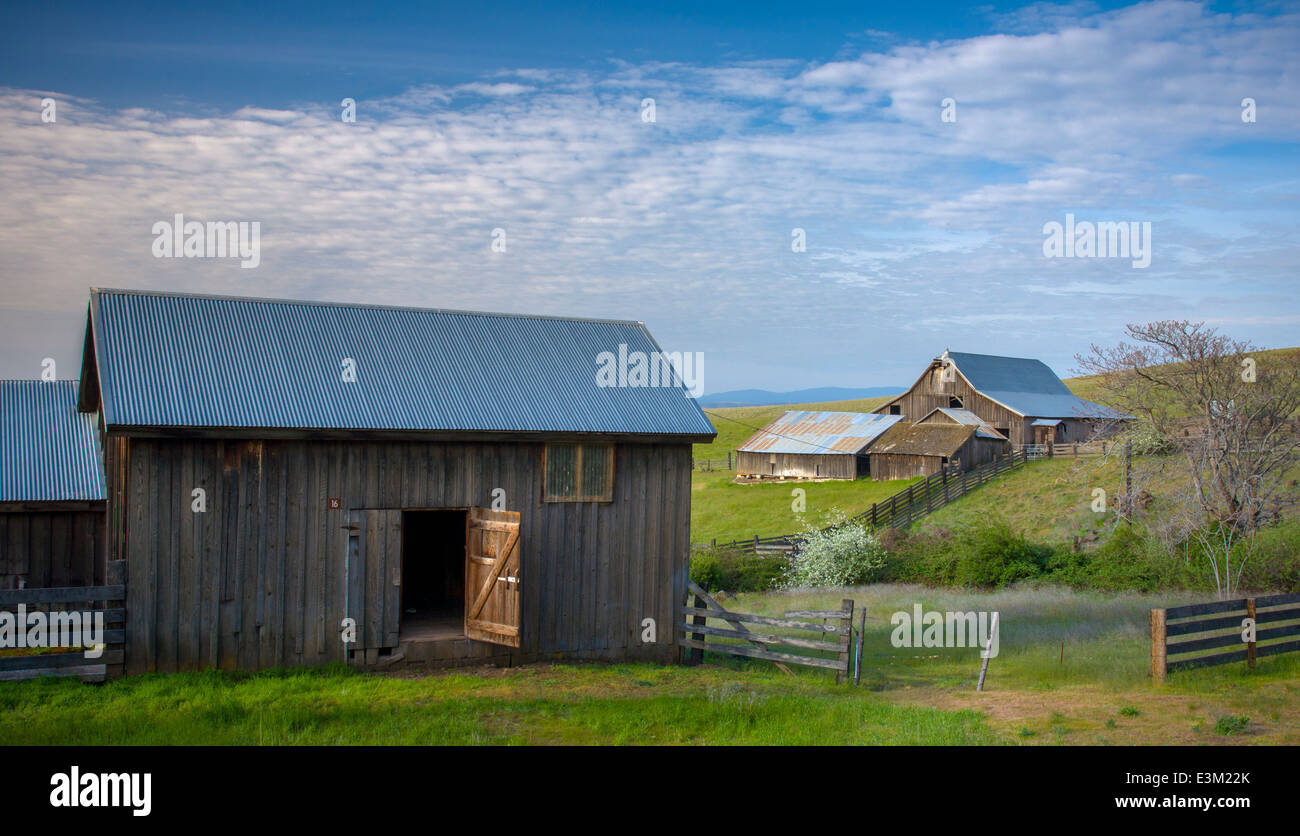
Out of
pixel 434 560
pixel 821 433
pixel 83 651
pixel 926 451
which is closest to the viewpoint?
pixel 83 651

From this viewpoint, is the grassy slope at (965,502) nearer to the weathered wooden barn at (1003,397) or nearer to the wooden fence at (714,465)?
the weathered wooden barn at (1003,397)

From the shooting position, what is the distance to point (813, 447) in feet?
198

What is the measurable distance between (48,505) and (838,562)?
79.4 ft

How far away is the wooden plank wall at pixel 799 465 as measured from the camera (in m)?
58.8

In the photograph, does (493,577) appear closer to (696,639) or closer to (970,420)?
(696,639)

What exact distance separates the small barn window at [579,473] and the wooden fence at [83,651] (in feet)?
20.8

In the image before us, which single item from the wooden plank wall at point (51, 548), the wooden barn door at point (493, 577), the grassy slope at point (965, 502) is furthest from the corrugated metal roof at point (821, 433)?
the wooden plank wall at point (51, 548)

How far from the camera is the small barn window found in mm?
15719

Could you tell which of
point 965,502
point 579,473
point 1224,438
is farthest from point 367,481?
point 965,502

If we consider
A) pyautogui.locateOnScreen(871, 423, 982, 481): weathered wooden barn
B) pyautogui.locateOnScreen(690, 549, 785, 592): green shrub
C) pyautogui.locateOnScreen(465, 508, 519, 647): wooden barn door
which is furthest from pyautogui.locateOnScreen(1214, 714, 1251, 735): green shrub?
pyautogui.locateOnScreen(871, 423, 982, 481): weathered wooden barn

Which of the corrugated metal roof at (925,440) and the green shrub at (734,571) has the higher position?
the corrugated metal roof at (925,440)

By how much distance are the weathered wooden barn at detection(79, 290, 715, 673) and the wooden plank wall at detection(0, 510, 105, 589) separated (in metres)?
2.27

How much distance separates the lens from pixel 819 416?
65.9 meters

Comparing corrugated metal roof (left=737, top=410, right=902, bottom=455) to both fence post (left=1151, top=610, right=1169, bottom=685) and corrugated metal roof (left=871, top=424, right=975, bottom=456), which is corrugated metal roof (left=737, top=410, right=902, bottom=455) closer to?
corrugated metal roof (left=871, top=424, right=975, bottom=456)
